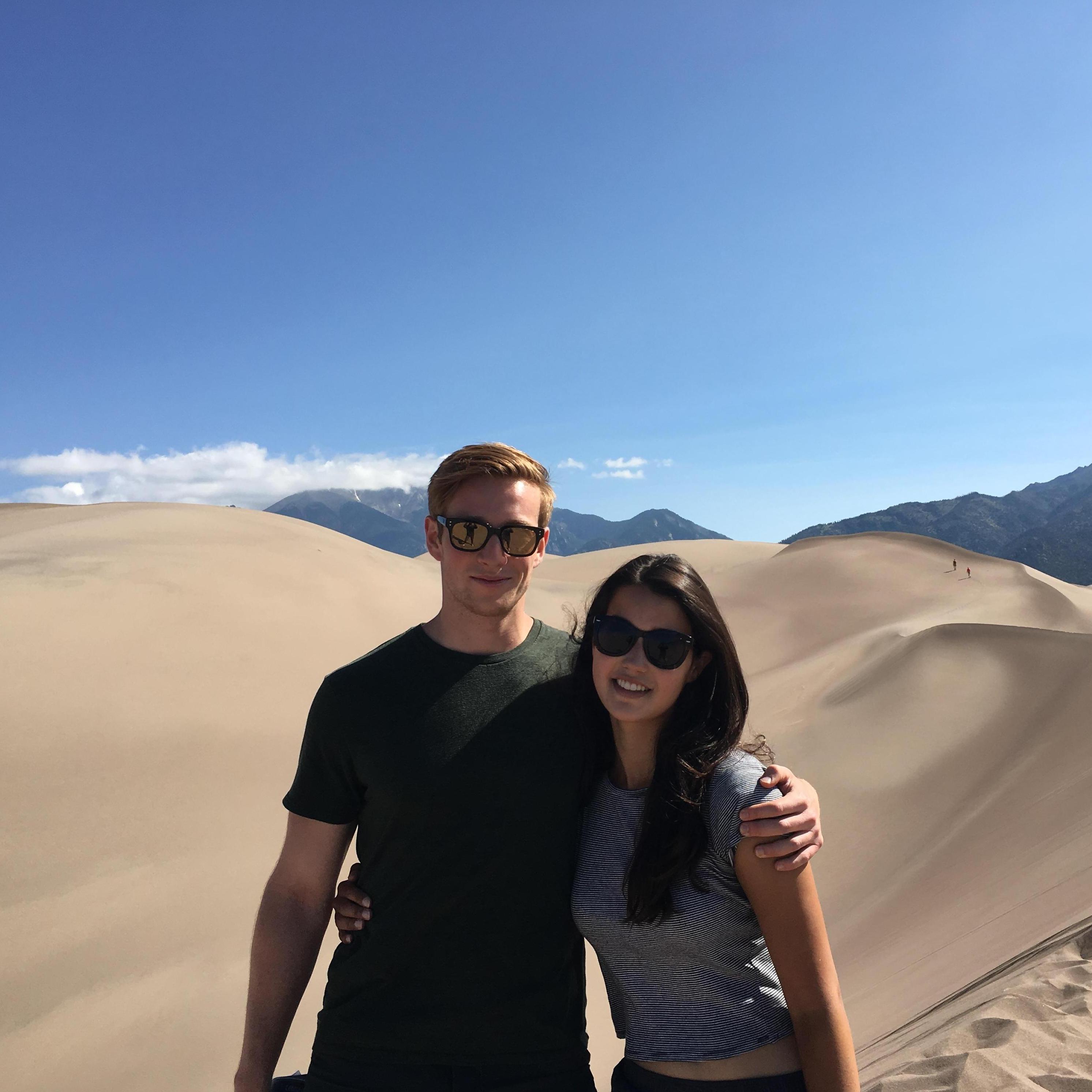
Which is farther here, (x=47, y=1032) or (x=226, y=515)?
(x=226, y=515)

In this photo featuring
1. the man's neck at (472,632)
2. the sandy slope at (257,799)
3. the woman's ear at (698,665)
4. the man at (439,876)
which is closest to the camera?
the man at (439,876)

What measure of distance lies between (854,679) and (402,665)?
1286 cm

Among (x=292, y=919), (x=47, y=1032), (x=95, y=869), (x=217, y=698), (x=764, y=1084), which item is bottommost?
(x=47, y=1032)

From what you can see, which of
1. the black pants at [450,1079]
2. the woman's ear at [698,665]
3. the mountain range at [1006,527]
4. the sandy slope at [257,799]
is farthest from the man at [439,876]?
the mountain range at [1006,527]

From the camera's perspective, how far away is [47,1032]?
547cm

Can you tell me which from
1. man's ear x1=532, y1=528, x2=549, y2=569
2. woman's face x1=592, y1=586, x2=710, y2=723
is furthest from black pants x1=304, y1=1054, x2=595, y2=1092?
man's ear x1=532, y1=528, x2=549, y2=569

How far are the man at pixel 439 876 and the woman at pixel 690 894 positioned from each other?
12cm

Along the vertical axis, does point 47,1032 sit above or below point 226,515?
below

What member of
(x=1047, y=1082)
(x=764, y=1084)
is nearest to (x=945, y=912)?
(x=1047, y=1082)

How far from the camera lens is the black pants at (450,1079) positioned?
1989mm

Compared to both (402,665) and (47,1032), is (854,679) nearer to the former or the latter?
(47,1032)

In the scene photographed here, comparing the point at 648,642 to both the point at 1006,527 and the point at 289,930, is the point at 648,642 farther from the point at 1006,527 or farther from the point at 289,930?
the point at 1006,527

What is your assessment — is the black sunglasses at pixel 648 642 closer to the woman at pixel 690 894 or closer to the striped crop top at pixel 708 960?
the woman at pixel 690 894

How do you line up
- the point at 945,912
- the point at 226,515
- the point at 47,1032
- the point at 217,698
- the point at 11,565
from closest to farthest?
1. the point at 47,1032
2. the point at 945,912
3. the point at 217,698
4. the point at 11,565
5. the point at 226,515
